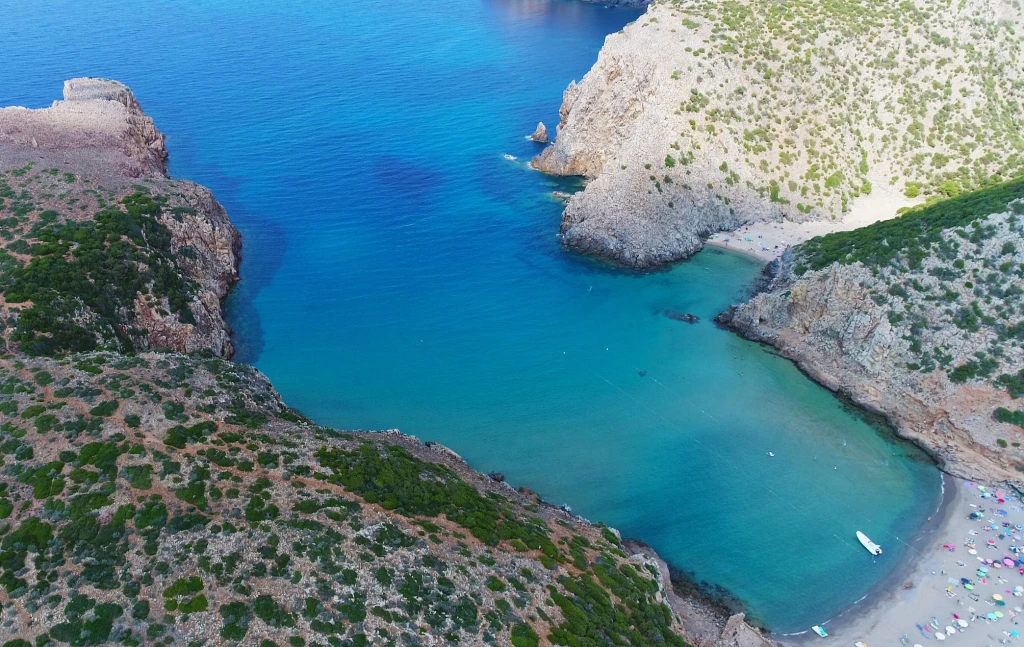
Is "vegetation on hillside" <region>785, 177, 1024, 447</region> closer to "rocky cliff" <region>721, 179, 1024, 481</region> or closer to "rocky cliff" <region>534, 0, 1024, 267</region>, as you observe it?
"rocky cliff" <region>721, 179, 1024, 481</region>

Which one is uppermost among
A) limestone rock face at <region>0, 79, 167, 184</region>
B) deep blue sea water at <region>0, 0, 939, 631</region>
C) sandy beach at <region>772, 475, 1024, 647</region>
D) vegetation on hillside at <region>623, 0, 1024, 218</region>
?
vegetation on hillside at <region>623, 0, 1024, 218</region>

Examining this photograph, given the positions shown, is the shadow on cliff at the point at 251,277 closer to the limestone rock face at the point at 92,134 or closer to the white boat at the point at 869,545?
the limestone rock face at the point at 92,134

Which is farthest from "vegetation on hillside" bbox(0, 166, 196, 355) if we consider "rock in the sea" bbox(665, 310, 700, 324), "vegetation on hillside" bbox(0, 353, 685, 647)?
"rock in the sea" bbox(665, 310, 700, 324)

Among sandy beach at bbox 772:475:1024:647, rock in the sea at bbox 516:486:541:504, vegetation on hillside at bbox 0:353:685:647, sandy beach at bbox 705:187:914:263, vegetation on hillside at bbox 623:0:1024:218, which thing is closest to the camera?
vegetation on hillside at bbox 0:353:685:647

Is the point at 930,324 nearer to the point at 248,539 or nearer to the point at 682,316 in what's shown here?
the point at 682,316

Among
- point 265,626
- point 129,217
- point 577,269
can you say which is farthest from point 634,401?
point 129,217

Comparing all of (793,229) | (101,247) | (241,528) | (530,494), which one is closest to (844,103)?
(793,229)

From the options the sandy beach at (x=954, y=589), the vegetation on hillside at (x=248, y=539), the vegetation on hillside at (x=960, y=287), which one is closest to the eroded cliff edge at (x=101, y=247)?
the vegetation on hillside at (x=248, y=539)
